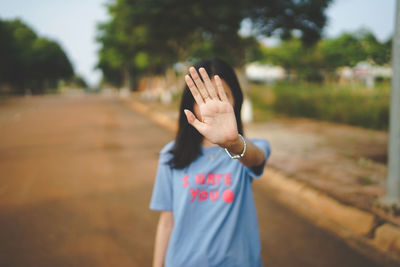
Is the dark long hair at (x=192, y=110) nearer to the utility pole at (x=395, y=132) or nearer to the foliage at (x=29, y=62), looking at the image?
the utility pole at (x=395, y=132)

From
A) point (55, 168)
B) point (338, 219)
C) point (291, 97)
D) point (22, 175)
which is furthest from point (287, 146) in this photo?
point (291, 97)

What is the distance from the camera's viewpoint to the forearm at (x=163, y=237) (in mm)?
1470

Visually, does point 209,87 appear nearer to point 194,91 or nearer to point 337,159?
point 194,91

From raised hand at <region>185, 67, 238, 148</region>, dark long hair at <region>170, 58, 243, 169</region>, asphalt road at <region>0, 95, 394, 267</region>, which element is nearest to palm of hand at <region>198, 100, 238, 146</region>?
raised hand at <region>185, 67, 238, 148</region>

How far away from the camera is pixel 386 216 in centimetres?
310

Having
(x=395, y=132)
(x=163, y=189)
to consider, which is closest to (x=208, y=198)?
(x=163, y=189)

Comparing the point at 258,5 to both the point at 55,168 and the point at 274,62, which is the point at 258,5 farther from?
the point at 274,62

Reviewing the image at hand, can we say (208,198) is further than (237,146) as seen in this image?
Yes

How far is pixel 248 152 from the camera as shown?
4.24 feet

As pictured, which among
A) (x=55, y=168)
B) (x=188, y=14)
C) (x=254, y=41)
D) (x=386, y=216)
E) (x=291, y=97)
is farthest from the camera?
(x=291, y=97)

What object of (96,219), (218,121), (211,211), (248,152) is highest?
(218,121)

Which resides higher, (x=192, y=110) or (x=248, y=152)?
(x=192, y=110)

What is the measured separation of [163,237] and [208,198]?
0.34 meters

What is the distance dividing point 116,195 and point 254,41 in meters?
8.20
